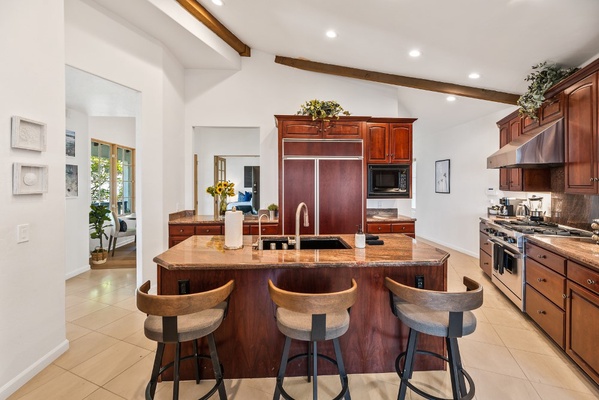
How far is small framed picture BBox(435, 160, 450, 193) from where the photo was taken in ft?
20.5

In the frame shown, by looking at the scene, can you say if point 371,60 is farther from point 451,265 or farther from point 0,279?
point 0,279

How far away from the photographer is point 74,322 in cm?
282

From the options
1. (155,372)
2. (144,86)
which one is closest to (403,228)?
(155,372)

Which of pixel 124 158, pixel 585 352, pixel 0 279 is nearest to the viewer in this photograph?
pixel 0 279

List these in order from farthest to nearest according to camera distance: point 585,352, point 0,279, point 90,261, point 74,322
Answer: point 90,261 → point 74,322 → point 585,352 → point 0,279

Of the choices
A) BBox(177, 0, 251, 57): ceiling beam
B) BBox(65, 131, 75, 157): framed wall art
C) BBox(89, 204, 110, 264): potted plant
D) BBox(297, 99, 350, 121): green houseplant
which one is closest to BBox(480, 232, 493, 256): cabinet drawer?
BBox(297, 99, 350, 121): green houseplant

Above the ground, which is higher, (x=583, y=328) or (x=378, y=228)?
(x=378, y=228)

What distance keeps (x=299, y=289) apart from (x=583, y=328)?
2.06 m

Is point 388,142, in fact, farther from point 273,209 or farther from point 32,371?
point 32,371

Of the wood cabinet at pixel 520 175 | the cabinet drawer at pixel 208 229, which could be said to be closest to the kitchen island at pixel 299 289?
the cabinet drawer at pixel 208 229

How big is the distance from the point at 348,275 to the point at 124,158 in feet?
20.9

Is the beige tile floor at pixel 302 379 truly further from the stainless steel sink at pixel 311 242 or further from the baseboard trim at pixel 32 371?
the stainless steel sink at pixel 311 242

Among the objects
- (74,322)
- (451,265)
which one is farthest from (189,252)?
(451,265)

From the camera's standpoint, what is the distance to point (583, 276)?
1.96 m
